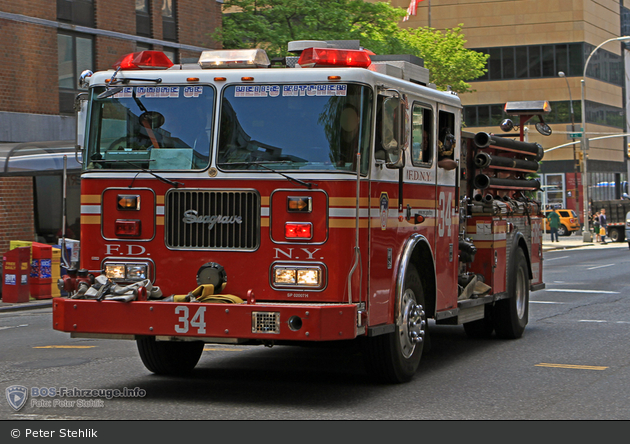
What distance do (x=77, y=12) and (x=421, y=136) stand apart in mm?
21299

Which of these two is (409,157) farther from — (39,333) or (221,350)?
(39,333)

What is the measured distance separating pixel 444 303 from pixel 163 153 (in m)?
3.28

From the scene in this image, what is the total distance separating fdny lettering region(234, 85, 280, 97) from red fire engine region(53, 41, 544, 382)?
12 millimetres

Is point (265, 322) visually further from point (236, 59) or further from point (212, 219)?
point (236, 59)

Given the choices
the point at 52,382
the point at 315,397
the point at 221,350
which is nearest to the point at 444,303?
the point at 315,397

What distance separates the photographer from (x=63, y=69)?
2766cm

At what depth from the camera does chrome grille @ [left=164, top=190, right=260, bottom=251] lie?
7652 mm

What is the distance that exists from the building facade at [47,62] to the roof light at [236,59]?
17.4 meters

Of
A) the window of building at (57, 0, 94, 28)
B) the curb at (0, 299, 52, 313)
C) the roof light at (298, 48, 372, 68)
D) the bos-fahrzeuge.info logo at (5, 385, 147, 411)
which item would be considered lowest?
the curb at (0, 299, 52, 313)

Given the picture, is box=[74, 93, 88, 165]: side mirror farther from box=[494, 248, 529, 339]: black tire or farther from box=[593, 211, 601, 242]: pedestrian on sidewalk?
box=[593, 211, 601, 242]: pedestrian on sidewalk

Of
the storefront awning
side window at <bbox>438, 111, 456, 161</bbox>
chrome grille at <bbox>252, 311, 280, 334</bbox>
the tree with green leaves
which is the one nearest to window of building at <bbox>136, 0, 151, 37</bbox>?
the tree with green leaves

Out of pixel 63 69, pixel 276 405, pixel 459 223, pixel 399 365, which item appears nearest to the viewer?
pixel 276 405

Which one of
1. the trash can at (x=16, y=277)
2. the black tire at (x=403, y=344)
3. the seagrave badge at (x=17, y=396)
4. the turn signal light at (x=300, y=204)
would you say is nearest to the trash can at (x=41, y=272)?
the trash can at (x=16, y=277)

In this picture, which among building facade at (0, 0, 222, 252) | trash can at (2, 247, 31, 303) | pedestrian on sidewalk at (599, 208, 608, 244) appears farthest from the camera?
pedestrian on sidewalk at (599, 208, 608, 244)
